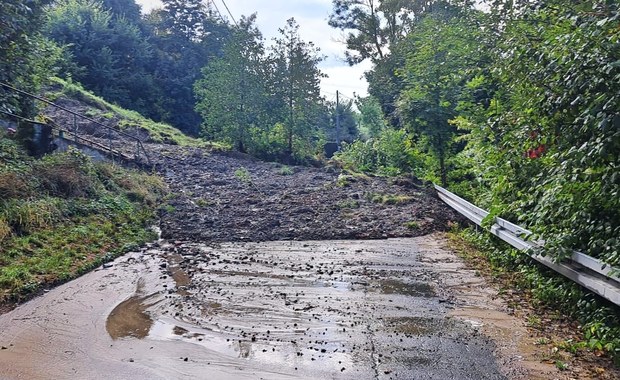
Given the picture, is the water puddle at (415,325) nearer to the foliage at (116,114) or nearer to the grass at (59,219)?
the grass at (59,219)

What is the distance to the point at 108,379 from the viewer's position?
12.5ft

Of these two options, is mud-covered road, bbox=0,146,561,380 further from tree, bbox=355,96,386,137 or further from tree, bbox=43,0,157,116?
tree, bbox=355,96,386,137

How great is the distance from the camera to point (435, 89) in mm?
13555

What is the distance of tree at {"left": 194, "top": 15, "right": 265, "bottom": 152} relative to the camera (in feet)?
91.2

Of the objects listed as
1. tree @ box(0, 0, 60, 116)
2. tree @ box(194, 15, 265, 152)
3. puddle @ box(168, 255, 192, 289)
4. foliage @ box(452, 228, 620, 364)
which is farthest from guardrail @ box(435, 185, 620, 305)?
tree @ box(194, 15, 265, 152)

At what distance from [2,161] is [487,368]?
9.58 m

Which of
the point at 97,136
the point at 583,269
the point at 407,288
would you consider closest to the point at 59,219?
the point at 407,288

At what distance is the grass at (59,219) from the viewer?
6590mm

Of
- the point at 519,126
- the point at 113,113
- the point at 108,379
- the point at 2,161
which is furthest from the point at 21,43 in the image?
the point at 113,113

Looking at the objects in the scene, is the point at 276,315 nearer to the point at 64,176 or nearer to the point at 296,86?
the point at 64,176

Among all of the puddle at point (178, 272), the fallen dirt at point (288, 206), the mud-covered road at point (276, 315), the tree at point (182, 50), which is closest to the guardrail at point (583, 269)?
the mud-covered road at point (276, 315)

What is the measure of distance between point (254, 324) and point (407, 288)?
2310 millimetres

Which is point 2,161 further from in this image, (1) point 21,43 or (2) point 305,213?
(2) point 305,213

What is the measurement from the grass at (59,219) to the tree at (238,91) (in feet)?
54.1
